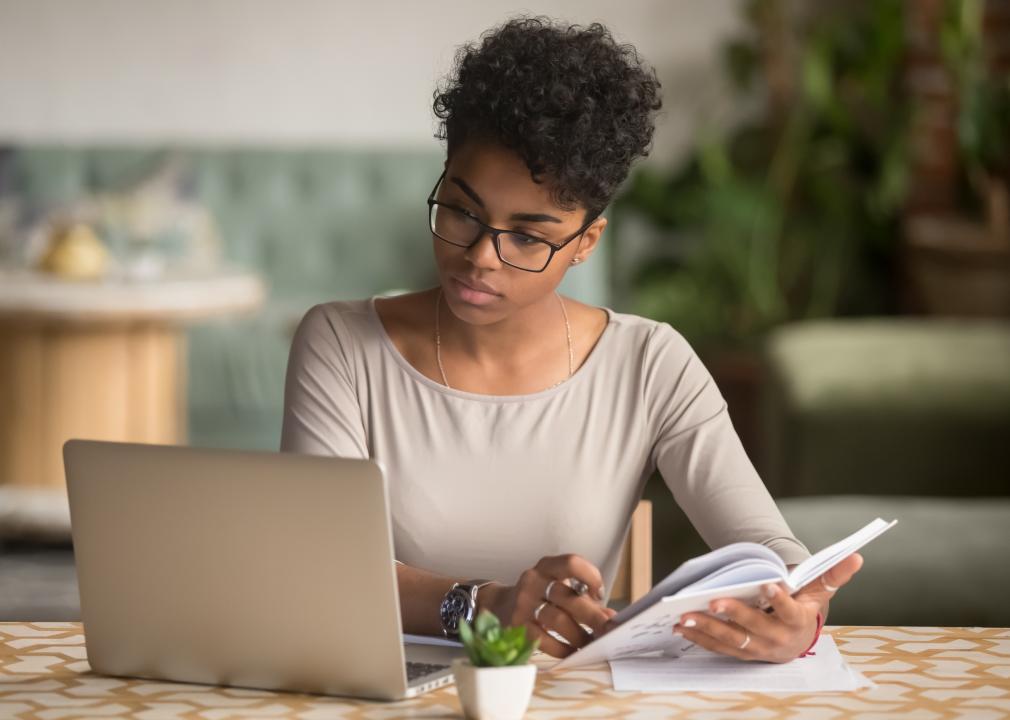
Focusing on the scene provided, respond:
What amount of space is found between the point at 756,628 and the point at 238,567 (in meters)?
0.47

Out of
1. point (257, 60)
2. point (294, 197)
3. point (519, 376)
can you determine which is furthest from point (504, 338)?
point (257, 60)

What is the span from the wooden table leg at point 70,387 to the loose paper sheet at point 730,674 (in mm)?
2834

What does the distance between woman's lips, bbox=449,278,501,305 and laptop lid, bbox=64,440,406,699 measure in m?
0.41

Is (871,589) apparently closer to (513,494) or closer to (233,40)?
(513,494)

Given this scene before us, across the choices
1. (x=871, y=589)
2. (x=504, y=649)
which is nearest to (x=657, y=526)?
(x=871, y=589)

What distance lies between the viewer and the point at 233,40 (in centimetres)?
583

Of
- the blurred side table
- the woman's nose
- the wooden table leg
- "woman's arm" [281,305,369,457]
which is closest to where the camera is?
the woman's nose

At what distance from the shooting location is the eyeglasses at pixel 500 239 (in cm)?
150

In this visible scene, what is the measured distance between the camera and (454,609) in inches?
55.7

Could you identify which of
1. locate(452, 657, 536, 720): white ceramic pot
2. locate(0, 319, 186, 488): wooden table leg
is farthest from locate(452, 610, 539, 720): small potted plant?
locate(0, 319, 186, 488): wooden table leg

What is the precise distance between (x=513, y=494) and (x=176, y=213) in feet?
11.8

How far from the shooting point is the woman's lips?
152cm

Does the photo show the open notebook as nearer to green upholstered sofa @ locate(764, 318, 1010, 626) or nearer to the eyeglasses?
the eyeglasses

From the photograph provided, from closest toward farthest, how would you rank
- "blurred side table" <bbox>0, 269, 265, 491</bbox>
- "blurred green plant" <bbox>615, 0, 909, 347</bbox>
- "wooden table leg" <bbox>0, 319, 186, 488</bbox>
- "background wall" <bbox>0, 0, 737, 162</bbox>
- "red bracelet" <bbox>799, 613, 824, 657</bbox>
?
Answer: "red bracelet" <bbox>799, 613, 824, 657</bbox> → "blurred side table" <bbox>0, 269, 265, 491</bbox> → "wooden table leg" <bbox>0, 319, 186, 488</bbox> → "blurred green plant" <bbox>615, 0, 909, 347</bbox> → "background wall" <bbox>0, 0, 737, 162</bbox>
